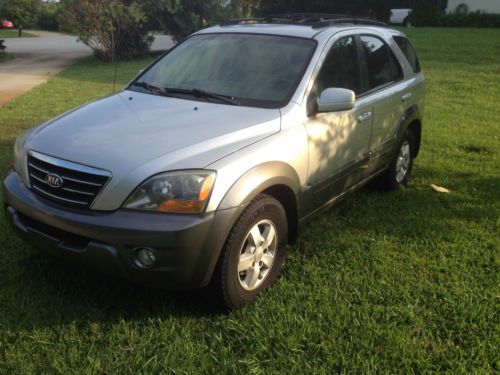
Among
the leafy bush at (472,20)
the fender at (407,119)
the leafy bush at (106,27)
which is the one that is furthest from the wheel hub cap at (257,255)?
the leafy bush at (472,20)

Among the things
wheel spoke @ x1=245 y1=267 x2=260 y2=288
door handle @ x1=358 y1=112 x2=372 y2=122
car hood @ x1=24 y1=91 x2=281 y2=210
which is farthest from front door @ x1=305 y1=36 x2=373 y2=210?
wheel spoke @ x1=245 y1=267 x2=260 y2=288

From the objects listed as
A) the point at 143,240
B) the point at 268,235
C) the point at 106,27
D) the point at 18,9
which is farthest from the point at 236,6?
the point at 143,240

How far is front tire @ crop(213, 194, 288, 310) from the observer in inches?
110

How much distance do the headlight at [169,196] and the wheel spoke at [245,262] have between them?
0.51 m

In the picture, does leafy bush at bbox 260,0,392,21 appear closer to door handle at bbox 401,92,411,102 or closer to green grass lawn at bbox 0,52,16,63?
green grass lawn at bbox 0,52,16,63

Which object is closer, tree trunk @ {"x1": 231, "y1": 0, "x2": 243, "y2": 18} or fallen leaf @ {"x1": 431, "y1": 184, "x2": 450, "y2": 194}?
fallen leaf @ {"x1": 431, "y1": 184, "x2": 450, "y2": 194}

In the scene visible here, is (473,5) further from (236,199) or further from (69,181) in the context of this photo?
(69,181)

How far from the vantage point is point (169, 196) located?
8.50ft

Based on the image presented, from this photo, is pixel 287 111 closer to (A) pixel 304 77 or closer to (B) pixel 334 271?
(A) pixel 304 77

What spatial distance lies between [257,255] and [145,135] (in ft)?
3.26

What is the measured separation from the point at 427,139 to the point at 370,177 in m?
3.10

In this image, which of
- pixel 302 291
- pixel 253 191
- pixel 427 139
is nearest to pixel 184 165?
pixel 253 191

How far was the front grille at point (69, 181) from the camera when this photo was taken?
8.73ft

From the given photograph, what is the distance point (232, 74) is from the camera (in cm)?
371
